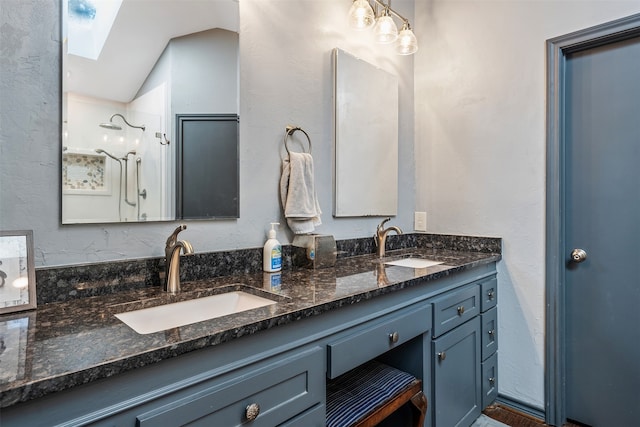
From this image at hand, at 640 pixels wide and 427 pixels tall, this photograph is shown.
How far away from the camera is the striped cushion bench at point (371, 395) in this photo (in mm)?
1182

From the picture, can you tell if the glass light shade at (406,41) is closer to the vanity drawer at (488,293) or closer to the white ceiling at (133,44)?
the white ceiling at (133,44)

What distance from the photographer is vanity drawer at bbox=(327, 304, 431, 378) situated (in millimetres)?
1071

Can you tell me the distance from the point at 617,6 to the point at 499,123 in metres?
0.68

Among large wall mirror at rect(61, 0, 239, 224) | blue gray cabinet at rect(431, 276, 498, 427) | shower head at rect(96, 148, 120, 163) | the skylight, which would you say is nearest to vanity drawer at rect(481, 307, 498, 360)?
blue gray cabinet at rect(431, 276, 498, 427)

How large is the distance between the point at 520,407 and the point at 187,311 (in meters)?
1.82

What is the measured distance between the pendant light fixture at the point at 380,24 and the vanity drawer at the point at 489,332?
1.49 metres

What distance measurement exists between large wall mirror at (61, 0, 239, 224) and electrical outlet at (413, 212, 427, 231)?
1330mm

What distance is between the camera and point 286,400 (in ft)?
3.02

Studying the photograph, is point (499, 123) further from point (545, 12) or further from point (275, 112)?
point (275, 112)

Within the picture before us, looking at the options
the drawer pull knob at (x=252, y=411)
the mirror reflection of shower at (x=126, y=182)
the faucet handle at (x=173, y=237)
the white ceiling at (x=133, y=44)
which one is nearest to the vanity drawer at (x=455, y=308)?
the drawer pull knob at (x=252, y=411)

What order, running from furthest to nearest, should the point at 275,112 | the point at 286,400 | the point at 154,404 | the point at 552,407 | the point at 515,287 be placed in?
the point at 515,287, the point at 552,407, the point at 275,112, the point at 286,400, the point at 154,404

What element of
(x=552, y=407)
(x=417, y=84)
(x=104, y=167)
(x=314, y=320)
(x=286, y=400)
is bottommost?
(x=552, y=407)

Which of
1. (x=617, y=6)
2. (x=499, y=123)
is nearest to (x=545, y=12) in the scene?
(x=617, y=6)

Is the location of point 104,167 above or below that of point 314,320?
above
